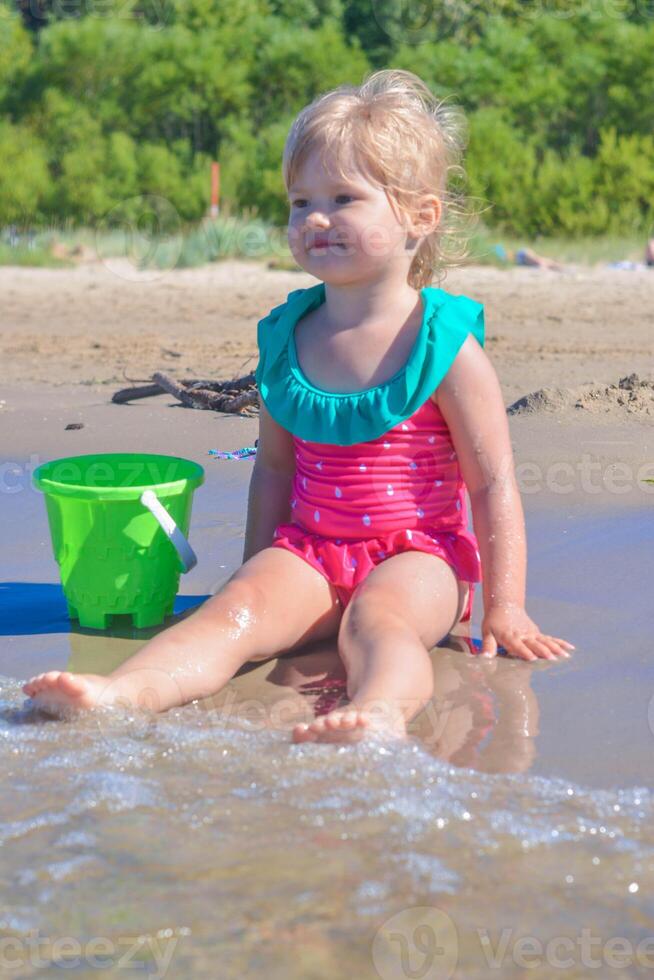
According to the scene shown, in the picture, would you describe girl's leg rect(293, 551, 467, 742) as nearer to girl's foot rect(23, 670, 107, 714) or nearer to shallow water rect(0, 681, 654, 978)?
shallow water rect(0, 681, 654, 978)

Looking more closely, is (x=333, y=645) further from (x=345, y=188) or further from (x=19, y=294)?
(x=19, y=294)

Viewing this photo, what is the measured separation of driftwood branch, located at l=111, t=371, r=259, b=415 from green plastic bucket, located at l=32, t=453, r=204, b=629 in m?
1.85

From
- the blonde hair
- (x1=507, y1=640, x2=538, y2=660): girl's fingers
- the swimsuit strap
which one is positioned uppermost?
the blonde hair

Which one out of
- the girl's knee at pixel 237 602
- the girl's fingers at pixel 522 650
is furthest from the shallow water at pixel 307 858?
the girl's fingers at pixel 522 650

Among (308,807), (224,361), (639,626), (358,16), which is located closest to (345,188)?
(639,626)

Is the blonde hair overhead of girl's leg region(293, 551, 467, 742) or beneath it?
overhead

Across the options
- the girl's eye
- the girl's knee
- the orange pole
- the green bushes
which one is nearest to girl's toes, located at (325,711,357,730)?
the girl's knee

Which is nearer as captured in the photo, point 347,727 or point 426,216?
point 347,727

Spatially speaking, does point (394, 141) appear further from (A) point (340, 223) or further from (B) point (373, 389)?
(B) point (373, 389)

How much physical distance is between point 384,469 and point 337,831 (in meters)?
1.01

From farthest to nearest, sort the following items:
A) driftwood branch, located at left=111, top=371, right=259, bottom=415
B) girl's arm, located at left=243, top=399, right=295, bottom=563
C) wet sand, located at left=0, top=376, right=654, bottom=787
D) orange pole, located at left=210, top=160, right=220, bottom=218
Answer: orange pole, located at left=210, top=160, right=220, bottom=218 → driftwood branch, located at left=111, top=371, right=259, bottom=415 → girl's arm, located at left=243, top=399, right=295, bottom=563 → wet sand, located at left=0, top=376, right=654, bottom=787

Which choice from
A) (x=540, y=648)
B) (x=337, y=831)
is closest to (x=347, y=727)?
(x=337, y=831)

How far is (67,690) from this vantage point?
2270 millimetres

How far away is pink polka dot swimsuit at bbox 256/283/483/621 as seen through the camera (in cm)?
269
